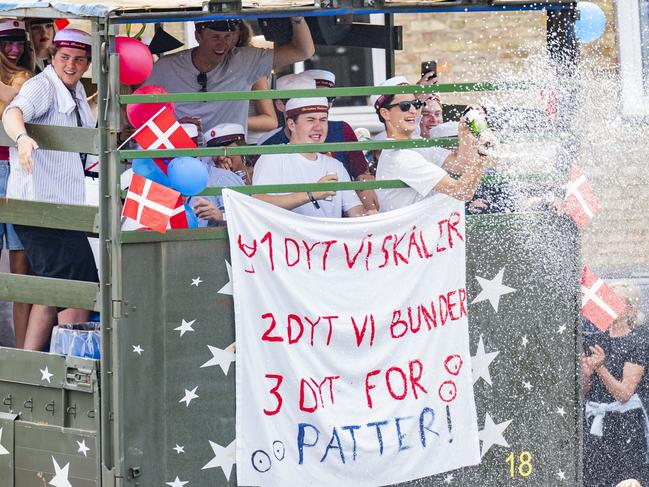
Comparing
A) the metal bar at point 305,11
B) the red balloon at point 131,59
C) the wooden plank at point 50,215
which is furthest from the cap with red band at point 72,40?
the wooden plank at point 50,215

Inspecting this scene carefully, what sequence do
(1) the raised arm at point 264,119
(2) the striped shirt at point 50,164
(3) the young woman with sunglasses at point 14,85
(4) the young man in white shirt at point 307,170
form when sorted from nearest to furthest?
(4) the young man in white shirt at point 307,170
(2) the striped shirt at point 50,164
(3) the young woman with sunglasses at point 14,85
(1) the raised arm at point 264,119

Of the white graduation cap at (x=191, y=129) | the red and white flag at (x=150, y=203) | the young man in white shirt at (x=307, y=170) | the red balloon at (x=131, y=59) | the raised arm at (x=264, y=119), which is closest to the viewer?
the red and white flag at (x=150, y=203)

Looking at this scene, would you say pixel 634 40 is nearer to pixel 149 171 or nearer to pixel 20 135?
pixel 149 171

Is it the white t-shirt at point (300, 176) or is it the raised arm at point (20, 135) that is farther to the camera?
the white t-shirt at point (300, 176)

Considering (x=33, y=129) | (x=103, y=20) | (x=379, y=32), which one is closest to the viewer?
(x=103, y=20)

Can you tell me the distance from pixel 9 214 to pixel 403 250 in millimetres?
1848

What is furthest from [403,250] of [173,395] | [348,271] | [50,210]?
[50,210]

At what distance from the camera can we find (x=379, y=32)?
8.38 m

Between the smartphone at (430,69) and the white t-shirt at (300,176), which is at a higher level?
the smartphone at (430,69)

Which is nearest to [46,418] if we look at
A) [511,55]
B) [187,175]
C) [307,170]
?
[187,175]

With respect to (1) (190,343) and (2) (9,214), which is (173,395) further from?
(2) (9,214)

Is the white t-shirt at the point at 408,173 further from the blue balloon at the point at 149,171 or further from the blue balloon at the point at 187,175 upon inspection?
the blue balloon at the point at 149,171

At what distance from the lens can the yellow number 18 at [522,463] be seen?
6.20 meters

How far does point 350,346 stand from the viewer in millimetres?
5879
